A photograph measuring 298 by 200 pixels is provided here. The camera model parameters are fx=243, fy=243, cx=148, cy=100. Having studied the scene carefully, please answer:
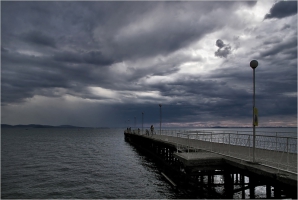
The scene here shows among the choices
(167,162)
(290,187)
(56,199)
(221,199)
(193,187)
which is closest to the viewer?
(290,187)

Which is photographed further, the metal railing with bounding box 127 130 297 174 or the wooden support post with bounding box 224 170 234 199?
the wooden support post with bounding box 224 170 234 199

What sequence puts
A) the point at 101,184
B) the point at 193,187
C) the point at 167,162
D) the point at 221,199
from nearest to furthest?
the point at 221,199 → the point at 193,187 → the point at 101,184 → the point at 167,162

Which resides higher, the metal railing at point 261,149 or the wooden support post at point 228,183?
the metal railing at point 261,149

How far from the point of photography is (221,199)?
14.4 m

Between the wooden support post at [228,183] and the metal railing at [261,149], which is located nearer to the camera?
the metal railing at [261,149]

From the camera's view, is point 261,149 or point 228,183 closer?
point 228,183

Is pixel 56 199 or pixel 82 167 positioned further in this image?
pixel 82 167

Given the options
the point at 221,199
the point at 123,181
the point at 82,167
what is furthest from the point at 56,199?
the point at 82,167

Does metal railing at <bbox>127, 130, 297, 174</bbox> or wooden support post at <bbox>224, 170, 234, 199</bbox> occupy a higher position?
metal railing at <bbox>127, 130, 297, 174</bbox>

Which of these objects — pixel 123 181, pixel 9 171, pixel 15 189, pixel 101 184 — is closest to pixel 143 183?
pixel 123 181

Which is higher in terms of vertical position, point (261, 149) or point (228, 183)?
point (261, 149)

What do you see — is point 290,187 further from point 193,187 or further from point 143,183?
point 143,183

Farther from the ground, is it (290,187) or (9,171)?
(290,187)

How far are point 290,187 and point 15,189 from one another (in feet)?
63.5
